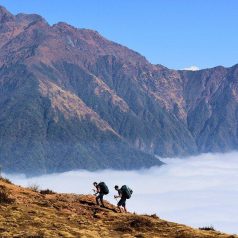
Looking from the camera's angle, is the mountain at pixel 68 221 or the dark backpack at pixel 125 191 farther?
the dark backpack at pixel 125 191

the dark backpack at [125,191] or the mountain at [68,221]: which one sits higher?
the dark backpack at [125,191]

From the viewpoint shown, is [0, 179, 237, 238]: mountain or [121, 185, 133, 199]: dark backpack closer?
[0, 179, 237, 238]: mountain

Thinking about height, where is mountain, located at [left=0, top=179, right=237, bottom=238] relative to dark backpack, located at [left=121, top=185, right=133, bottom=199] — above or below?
below

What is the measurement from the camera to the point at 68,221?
37656 millimetres

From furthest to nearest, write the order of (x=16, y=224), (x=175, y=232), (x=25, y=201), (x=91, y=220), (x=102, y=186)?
1. (x=102, y=186)
2. (x=25, y=201)
3. (x=91, y=220)
4. (x=175, y=232)
5. (x=16, y=224)

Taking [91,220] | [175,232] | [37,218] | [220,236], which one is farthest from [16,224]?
[220,236]

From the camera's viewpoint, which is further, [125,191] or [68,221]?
[125,191]

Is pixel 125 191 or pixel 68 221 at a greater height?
pixel 125 191

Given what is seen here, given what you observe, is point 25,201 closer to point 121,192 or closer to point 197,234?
point 121,192

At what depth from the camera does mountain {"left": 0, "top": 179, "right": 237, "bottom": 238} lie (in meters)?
33.7

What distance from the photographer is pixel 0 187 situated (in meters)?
44.4

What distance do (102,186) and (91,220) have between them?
674 cm

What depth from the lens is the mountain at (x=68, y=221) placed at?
3372 cm

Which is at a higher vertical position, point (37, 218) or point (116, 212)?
point (116, 212)
